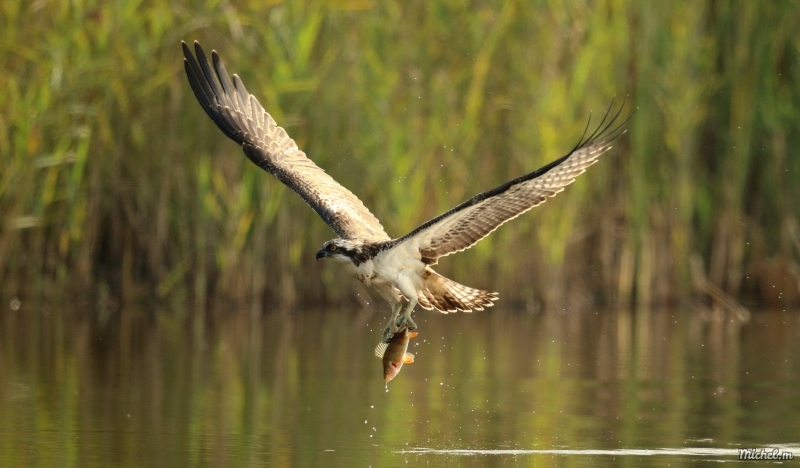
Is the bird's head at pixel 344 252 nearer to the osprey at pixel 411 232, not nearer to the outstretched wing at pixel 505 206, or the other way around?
the osprey at pixel 411 232

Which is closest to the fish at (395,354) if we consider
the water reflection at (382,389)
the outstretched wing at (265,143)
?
the water reflection at (382,389)

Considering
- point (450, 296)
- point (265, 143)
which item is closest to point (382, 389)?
point (450, 296)

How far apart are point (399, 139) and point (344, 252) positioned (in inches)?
239

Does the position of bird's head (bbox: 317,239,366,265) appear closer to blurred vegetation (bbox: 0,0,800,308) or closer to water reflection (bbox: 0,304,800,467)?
water reflection (bbox: 0,304,800,467)

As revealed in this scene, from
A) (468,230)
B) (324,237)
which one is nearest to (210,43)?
(324,237)

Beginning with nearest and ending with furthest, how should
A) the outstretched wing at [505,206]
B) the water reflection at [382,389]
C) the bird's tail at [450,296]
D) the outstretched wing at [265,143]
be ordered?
the water reflection at [382,389], the outstretched wing at [505,206], the bird's tail at [450,296], the outstretched wing at [265,143]

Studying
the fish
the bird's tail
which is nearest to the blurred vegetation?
the bird's tail

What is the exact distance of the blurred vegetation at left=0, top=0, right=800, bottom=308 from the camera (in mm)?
14742

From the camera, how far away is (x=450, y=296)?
967 centimetres

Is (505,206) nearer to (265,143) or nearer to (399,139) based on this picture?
(265,143)

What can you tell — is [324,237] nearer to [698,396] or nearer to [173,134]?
[173,134]

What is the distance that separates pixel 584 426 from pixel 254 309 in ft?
21.6

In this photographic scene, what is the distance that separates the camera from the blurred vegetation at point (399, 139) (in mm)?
14742

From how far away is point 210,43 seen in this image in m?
15.0
